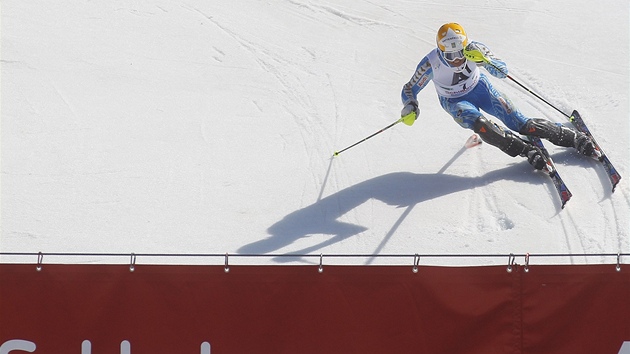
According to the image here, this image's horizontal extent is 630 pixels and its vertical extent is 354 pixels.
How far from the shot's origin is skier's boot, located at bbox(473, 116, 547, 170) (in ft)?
30.3

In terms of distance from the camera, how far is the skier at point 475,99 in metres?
9.23

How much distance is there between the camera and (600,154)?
967 cm

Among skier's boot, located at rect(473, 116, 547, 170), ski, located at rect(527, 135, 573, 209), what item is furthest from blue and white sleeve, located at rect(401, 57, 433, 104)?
ski, located at rect(527, 135, 573, 209)

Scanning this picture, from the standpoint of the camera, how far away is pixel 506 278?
5.54 metres

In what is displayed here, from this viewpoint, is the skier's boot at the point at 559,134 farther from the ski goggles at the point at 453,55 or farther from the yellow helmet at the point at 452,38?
the yellow helmet at the point at 452,38

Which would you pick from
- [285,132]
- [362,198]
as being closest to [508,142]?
[362,198]

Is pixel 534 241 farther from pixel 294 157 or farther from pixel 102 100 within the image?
pixel 102 100

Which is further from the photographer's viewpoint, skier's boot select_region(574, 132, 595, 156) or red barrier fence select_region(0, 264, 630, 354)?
skier's boot select_region(574, 132, 595, 156)

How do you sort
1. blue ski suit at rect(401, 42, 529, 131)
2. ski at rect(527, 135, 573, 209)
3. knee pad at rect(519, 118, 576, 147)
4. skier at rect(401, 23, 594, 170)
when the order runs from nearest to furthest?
ski at rect(527, 135, 573, 209) → skier at rect(401, 23, 594, 170) → blue ski suit at rect(401, 42, 529, 131) → knee pad at rect(519, 118, 576, 147)

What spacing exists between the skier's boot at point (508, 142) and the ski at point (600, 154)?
0.64 meters

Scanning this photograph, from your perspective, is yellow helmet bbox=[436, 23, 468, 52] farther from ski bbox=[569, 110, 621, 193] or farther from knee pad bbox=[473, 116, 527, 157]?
ski bbox=[569, 110, 621, 193]

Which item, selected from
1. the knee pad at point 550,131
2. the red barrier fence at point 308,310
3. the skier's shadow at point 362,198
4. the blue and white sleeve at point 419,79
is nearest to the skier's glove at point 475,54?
the blue and white sleeve at point 419,79

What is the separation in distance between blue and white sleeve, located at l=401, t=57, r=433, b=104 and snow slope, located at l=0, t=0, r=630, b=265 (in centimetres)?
82

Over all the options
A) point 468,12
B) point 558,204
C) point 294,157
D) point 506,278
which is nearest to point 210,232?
point 294,157
